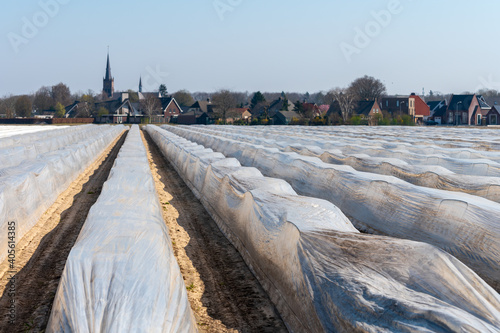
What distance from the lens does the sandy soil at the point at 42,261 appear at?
4.76 meters

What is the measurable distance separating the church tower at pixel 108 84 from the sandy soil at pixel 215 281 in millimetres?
133382

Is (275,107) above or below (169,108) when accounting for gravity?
below

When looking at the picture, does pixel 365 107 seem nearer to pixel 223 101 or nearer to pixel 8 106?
pixel 223 101

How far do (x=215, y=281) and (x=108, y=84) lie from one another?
138 metres

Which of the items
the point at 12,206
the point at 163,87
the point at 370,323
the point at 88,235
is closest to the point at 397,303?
the point at 370,323

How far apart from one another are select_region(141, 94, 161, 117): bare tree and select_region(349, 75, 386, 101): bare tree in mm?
38580

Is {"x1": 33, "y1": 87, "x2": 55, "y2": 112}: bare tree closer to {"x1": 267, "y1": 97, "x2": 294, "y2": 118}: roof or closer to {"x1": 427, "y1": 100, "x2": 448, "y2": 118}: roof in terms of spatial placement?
{"x1": 267, "y1": 97, "x2": 294, "y2": 118}: roof

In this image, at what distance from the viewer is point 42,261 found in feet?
21.1

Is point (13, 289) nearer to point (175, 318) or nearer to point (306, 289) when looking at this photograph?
point (175, 318)

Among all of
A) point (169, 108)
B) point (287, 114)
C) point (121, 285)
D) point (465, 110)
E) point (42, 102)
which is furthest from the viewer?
point (42, 102)

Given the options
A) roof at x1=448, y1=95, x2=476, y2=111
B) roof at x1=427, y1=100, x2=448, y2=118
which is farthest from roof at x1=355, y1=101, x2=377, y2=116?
roof at x1=427, y1=100, x2=448, y2=118

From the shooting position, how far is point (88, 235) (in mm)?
4918

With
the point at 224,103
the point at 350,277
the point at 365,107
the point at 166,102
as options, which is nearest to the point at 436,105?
the point at 365,107

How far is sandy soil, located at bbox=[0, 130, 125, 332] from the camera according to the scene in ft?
15.6
